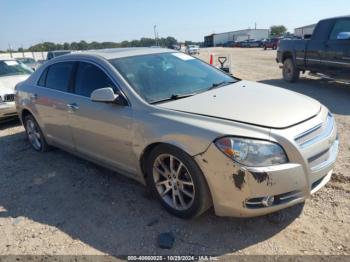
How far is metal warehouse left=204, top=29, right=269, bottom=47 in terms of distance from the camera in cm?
9069

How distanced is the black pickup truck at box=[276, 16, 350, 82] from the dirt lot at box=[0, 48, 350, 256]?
453 centimetres

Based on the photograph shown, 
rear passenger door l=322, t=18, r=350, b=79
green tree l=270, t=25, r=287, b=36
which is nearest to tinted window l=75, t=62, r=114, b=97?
rear passenger door l=322, t=18, r=350, b=79

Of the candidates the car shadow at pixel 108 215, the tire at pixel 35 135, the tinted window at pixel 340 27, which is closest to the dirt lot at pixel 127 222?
the car shadow at pixel 108 215

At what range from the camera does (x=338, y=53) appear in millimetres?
8469

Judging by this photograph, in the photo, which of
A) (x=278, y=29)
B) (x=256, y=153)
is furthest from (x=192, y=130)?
(x=278, y=29)

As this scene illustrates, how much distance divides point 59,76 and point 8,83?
4.07 meters

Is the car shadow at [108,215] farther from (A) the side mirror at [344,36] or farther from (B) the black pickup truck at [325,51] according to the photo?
(B) the black pickup truck at [325,51]

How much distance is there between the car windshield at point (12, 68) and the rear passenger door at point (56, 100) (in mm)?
4312

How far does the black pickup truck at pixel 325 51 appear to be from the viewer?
831cm

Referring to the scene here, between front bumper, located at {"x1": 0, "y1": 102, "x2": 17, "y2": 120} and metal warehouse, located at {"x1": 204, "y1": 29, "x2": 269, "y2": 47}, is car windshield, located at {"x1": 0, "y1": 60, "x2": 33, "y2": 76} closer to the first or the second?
front bumper, located at {"x1": 0, "y1": 102, "x2": 17, "y2": 120}

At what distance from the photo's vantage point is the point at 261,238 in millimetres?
2951

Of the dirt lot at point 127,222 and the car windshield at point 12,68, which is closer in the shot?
the dirt lot at point 127,222

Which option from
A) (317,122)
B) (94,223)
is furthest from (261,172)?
(94,223)

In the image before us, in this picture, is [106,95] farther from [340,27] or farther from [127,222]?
[340,27]
